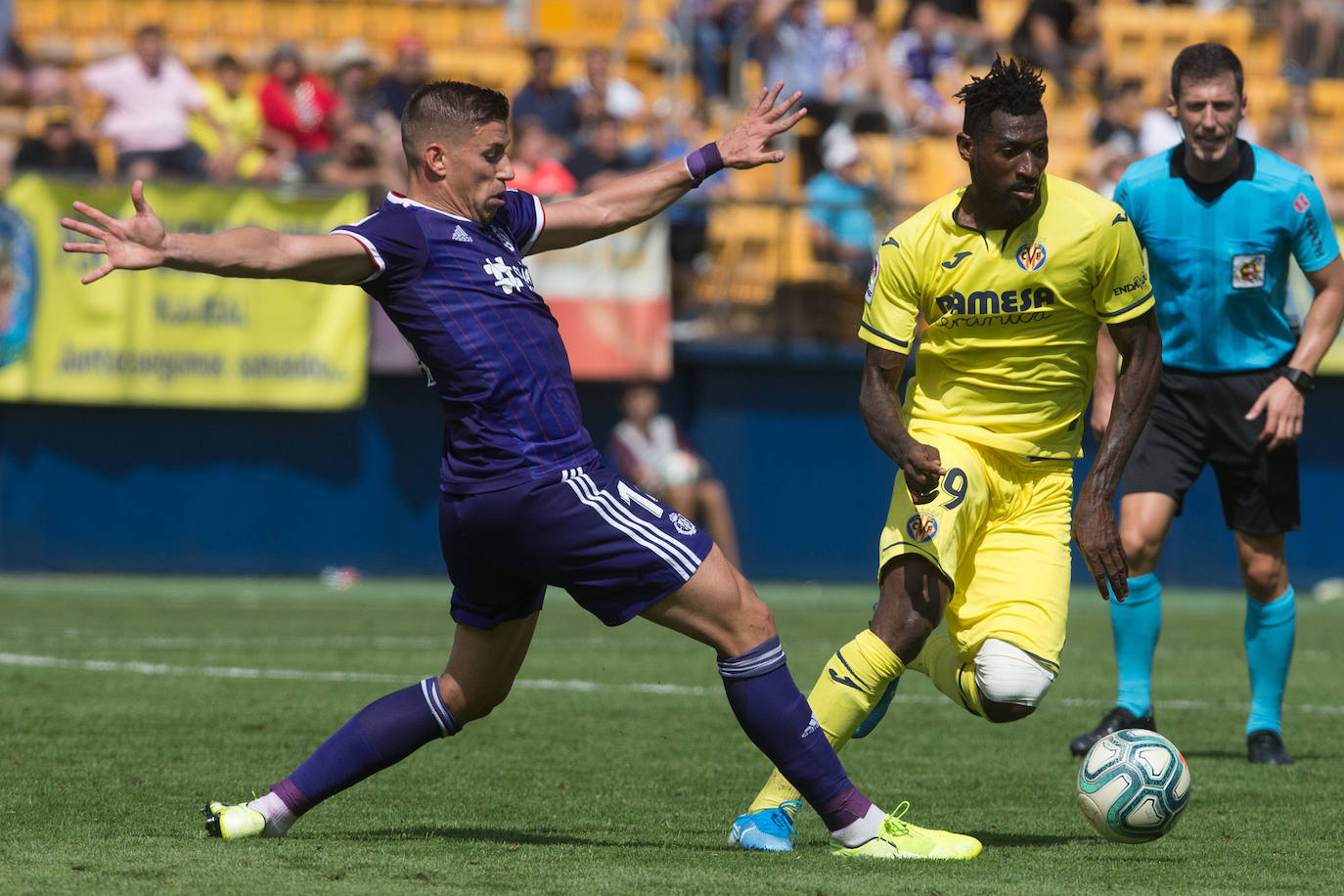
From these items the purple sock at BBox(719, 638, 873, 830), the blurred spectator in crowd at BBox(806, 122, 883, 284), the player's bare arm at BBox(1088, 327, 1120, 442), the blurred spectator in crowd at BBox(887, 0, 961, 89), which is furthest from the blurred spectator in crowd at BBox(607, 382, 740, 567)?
the purple sock at BBox(719, 638, 873, 830)

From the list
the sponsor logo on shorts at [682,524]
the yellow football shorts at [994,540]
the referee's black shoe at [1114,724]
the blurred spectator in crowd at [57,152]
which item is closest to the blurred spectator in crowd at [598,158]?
the blurred spectator in crowd at [57,152]

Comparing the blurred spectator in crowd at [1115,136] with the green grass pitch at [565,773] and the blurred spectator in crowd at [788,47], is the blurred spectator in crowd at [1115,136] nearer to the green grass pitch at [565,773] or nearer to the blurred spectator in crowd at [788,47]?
the blurred spectator in crowd at [788,47]

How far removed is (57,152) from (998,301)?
11.4 m

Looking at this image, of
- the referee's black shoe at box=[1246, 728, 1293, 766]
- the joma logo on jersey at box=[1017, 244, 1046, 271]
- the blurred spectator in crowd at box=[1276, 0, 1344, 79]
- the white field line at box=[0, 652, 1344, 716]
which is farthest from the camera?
the blurred spectator in crowd at box=[1276, 0, 1344, 79]

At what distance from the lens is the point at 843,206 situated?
52.3ft

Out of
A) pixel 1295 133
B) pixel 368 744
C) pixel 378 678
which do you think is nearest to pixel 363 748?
pixel 368 744

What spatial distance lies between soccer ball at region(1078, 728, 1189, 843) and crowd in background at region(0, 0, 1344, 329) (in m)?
10.5

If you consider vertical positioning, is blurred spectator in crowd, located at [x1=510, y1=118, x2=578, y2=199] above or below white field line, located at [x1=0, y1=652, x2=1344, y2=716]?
above

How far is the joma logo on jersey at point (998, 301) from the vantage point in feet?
18.5

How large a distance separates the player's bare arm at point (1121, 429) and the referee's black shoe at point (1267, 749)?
1757mm

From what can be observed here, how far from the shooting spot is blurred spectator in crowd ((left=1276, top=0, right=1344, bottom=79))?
1958cm

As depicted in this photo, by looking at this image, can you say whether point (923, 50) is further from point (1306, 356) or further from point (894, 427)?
point (894, 427)

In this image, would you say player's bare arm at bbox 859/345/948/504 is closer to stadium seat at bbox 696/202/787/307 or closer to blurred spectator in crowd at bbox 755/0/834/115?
stadium seat at bbox 696/202/787/307

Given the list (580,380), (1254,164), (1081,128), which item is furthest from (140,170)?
(1254,164)
